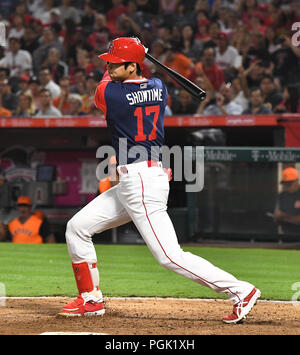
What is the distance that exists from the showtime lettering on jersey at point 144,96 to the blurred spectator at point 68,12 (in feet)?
37.0

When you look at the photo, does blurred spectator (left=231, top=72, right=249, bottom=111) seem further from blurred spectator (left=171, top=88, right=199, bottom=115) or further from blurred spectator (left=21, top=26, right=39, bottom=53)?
blurred spectator (left=21, top=26, right=39, bottom=53)

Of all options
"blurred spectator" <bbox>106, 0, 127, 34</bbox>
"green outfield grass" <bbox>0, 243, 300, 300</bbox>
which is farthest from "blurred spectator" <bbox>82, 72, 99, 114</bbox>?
"blurred spectator" <bbox>106, 0, 127, 34</bbox>

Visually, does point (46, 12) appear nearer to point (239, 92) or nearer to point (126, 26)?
point (126, 26)

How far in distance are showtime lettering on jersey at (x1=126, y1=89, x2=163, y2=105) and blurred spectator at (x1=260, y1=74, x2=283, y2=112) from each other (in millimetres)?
6980

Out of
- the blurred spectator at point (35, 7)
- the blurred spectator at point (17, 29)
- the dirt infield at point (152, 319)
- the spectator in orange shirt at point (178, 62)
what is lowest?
the dirt infield at point (152, 319)

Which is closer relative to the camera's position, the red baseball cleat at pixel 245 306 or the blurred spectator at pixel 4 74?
the red baseball cleat at pixel 245 306

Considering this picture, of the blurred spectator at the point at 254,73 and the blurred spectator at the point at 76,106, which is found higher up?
the blurred spectator at the point at 254,73

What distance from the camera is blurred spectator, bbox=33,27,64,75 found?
14.9 m

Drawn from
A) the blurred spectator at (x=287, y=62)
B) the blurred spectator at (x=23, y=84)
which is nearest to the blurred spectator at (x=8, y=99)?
the blurred spectator at (x=23, y=84)

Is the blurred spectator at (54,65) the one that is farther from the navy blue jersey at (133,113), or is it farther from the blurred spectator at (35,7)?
the navy blue jersey at (133,113)

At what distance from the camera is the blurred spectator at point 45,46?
14.9 meters

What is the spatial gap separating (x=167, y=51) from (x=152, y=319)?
28.4ft

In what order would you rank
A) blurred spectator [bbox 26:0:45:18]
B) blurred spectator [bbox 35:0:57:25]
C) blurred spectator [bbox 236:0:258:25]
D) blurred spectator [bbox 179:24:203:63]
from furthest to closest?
blurred spectator [bbox 26:0:45:18]
blurred spectator [bbox 35:0:57:25]
blurred spectator [bbox 236:0:258:25]
blurred spectator [bbox 179:24:203:63]
